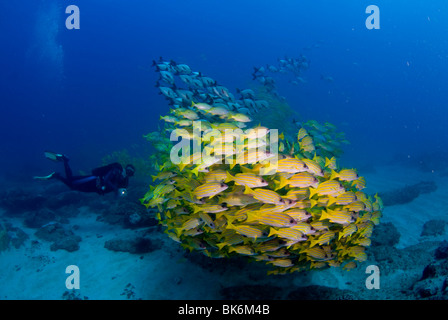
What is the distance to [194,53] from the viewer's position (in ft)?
345

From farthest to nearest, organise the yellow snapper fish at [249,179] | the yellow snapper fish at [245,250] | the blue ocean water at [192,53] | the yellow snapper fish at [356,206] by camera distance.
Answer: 1. the blue ocean water at [192,53]
2. the yellow snapper fish at [356,206]
3. the yellow snapper fish at [245,250]
4. the yellow snapper fish at [249,179]

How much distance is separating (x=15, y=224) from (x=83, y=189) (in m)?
3.67

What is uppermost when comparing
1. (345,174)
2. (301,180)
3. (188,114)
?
(188,114)

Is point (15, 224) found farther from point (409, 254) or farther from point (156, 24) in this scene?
point (156, 24)

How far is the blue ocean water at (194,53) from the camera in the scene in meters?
77.3

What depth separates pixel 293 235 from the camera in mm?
3207

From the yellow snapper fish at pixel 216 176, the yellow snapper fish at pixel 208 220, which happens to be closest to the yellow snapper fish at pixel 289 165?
the yellow snapper fish at pixel 216 176

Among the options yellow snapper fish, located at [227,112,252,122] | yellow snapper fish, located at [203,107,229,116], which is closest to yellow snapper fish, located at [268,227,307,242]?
yellow snapper fish, located at [227,112,252,122]

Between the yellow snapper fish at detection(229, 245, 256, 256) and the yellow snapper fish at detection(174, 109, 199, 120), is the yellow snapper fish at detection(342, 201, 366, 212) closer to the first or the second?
the yellow snapper fish at detection(229, 245, 256, 256)

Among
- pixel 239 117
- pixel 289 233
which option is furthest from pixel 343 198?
pixel 239 117

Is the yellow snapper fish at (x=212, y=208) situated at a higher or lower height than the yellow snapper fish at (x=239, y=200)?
lower

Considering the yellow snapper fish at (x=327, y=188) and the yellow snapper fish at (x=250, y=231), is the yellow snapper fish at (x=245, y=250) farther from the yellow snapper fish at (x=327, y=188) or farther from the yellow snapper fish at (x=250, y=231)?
the yellow snapper fish at (x=327, y=188)

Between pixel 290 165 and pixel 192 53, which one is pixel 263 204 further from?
pixel 192 53

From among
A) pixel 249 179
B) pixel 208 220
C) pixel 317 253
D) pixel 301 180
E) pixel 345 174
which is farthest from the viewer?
pixel 345 174
